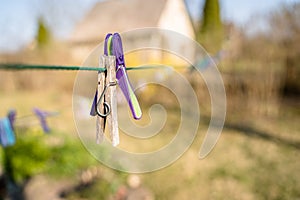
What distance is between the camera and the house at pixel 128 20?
39.5 ft

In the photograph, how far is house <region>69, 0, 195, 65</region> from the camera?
12039mm

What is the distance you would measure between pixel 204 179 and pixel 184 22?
1235cm

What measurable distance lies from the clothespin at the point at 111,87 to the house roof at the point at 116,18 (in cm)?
1129

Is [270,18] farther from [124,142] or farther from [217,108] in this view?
Result: [124,142]

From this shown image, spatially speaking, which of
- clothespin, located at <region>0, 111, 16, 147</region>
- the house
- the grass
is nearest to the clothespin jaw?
clothespin, located at <region>0, 111, 16, 147</region>

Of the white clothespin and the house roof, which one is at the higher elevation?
the white clothespin

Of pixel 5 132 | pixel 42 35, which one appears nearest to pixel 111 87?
pixel 5 132

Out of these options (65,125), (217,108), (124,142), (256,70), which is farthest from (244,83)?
(65,125)

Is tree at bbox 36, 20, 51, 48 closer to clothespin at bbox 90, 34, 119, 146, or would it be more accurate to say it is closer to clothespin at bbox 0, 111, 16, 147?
clothespin at bbox 0, 111, 16, 147

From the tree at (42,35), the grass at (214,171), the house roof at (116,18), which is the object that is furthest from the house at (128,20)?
the grass at (214,171)

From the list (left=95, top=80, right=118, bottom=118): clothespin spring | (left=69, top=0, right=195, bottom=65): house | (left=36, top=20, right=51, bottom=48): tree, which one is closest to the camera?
(left=95, top=80, right=118, bottom=118): clothespin spring

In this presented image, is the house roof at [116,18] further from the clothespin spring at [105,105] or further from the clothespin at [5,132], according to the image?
the clothespin spring at [105,105]

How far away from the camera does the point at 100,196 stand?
7.33 feet

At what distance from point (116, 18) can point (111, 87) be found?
13745 millimetres
